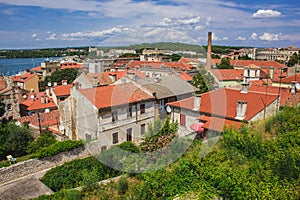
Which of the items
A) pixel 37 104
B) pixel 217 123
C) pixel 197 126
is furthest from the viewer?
pixel 37 104

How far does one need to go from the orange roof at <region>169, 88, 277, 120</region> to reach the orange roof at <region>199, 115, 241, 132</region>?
0.23 metres

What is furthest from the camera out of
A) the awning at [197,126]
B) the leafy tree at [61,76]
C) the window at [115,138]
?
the leafy tree at [61,76]

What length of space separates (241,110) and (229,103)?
1.15 metres

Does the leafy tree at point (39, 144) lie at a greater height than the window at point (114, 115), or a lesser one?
lesser

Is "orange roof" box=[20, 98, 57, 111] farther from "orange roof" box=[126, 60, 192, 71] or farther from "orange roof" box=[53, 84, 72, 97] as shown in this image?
"orange roof" box=[126, 60, 192, 71]

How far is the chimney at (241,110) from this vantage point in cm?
1063

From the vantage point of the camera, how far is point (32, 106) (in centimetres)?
2159

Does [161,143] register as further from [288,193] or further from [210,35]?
[210,35]

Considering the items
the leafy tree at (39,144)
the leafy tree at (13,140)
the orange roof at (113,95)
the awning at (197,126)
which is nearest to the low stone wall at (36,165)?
the leafy tree at (39,144)

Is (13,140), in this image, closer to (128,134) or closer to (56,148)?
(56,148)

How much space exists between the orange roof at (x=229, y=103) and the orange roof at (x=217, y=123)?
9.0 inches

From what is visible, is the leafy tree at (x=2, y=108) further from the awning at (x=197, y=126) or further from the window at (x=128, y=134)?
the awning at (x=197, y=126)

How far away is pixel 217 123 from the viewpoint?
10.8m

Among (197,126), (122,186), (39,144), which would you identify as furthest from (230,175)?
(39,144)
